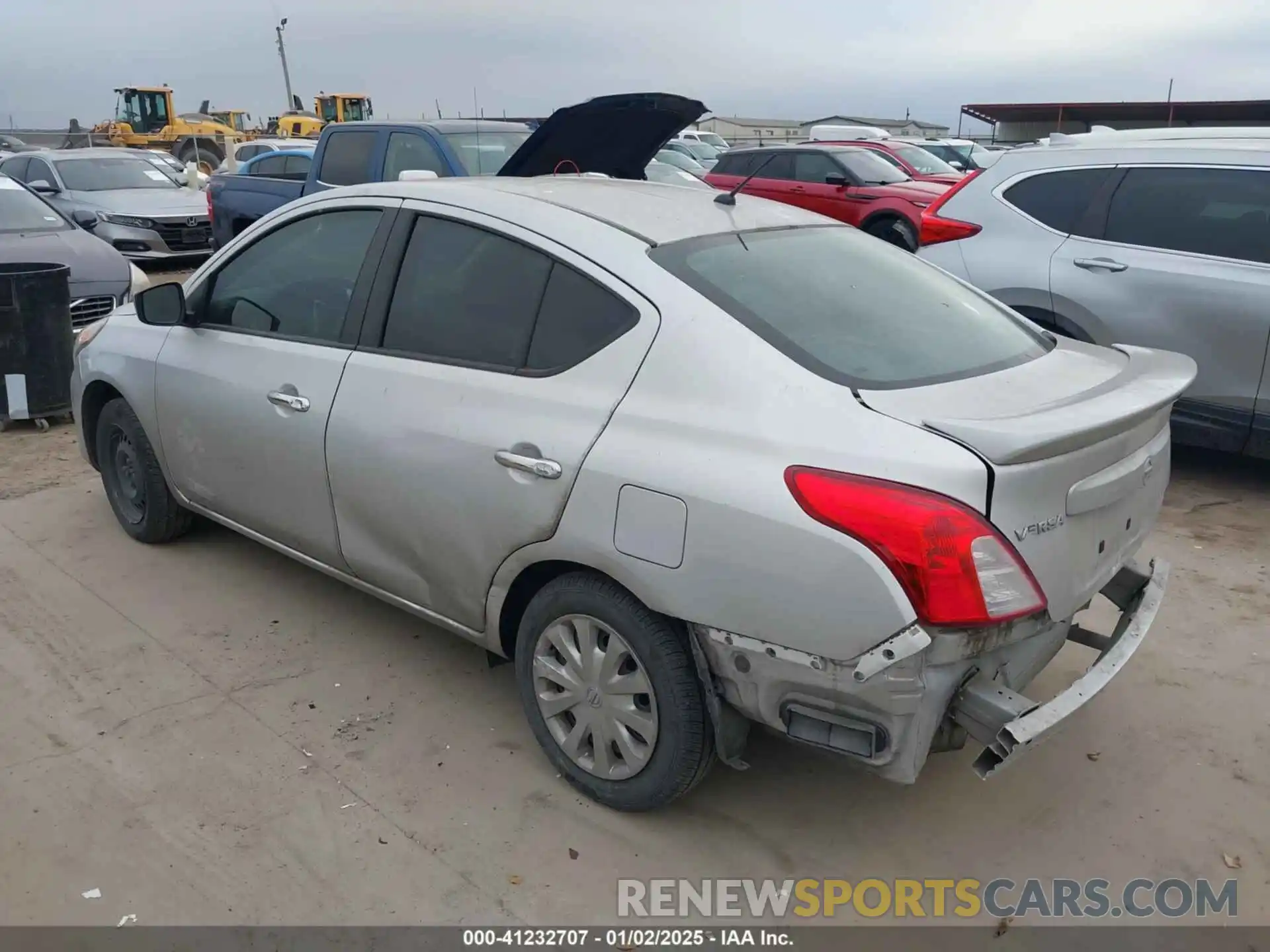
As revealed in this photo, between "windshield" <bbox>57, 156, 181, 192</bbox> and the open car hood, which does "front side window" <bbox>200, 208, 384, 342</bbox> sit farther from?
"windshield" <bbox>57, 156, 181, 192</bbox>

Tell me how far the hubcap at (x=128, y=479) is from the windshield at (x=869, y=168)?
32.6ft

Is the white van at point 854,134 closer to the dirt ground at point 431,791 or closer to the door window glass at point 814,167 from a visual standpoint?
the door window glass at point 814,167

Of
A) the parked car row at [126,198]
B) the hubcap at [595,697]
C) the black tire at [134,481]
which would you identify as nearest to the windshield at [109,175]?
the parked car row at [126,198]

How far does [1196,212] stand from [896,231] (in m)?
7.00

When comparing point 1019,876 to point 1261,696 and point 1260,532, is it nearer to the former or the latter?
point 1261,696

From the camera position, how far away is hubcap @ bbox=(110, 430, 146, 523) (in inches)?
186

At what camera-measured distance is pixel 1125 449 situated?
2678mm

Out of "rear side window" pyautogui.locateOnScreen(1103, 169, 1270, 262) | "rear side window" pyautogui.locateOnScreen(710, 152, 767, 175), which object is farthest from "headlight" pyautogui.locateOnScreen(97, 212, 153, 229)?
"rear side window" pyautogui.locateOnScreen(1103, 169, 1270, 262)

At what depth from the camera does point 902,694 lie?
2354 millimetres

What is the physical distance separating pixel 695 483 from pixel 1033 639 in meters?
0.94

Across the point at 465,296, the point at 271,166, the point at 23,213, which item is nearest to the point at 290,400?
the point at 465,296

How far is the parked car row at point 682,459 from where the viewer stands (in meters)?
2.37

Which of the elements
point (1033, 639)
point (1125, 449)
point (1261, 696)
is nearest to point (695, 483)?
point (1033, 639)

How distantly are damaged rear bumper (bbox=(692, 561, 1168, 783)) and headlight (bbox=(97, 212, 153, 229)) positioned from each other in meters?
12.5
